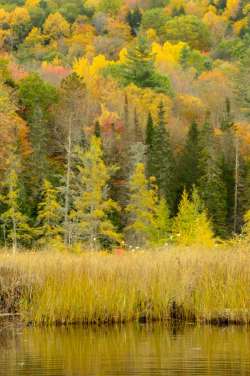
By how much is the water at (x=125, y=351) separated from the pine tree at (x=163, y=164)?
58.4 m

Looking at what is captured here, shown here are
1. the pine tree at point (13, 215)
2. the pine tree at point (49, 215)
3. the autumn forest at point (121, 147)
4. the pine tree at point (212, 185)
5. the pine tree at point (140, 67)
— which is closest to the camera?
the pine tree at point (13, 215)

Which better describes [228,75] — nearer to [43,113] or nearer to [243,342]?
[43,113]

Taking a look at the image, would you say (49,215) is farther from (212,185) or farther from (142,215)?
(212,185)

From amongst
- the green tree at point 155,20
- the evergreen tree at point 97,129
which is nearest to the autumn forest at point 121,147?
the evergreen tree at point 97,129

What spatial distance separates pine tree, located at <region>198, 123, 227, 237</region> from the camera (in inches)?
2918

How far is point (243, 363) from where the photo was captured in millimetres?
13438

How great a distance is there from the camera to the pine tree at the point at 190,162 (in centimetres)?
7750

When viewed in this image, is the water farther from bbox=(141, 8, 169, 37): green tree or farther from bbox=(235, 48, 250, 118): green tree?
bbox=(141, 8, 169, 37): green tree

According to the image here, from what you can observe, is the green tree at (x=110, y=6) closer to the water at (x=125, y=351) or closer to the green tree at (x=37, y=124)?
the green tree at (x=37, y=124)

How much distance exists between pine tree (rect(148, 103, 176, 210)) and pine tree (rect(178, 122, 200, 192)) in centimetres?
87

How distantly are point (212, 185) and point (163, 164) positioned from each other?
467 cm

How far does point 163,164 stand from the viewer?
77.0m

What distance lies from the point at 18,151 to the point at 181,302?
189 ft

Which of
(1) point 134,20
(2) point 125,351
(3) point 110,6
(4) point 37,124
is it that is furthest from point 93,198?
(3) point 110,6
